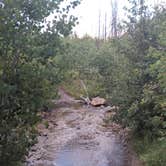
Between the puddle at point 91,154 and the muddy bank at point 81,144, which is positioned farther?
the muddy bank at point 81,144

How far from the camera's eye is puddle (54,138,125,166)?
10.4m

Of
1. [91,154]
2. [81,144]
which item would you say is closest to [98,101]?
[81,144]

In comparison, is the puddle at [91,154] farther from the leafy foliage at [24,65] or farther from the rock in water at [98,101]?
the rock in water at [98,101]

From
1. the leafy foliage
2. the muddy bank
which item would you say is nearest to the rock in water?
the muddy bank

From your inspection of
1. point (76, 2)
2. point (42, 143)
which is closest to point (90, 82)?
point (42, 143)

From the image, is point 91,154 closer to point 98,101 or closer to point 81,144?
point 81,144

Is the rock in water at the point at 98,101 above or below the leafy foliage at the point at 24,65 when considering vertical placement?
below

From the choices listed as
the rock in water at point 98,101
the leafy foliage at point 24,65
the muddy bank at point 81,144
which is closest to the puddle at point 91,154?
the muddy bank at point 81,144

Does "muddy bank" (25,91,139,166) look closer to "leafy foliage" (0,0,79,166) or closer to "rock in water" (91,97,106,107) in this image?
"leafy foliage" (0,0,79,166)

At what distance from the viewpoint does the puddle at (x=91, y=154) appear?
10430 mm

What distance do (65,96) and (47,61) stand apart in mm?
19180

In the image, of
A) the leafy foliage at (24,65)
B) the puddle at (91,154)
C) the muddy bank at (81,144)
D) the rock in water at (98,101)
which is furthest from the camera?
the rock in water at (98,101)

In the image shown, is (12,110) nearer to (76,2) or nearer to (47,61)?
(47,61)

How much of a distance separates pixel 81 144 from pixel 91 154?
5.17 feet
